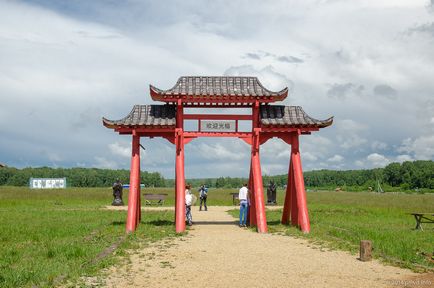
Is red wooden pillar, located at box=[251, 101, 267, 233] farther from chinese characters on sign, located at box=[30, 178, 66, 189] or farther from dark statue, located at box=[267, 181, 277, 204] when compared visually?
chinese characters on sign, located at box=[30, 178, 66, 189]

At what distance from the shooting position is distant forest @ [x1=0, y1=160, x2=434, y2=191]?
129 metres

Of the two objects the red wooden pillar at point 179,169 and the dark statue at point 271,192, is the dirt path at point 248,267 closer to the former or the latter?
Result: the red wooden pillar at point 179,169

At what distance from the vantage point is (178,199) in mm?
18047

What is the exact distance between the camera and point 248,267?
34.9 feet

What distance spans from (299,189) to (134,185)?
21.2 ft

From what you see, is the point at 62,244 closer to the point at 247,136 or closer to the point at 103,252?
the point at 103,252

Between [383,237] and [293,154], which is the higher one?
[293,154]

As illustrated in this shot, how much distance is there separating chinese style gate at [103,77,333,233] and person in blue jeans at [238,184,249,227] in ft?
1.10

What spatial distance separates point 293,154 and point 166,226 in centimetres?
593

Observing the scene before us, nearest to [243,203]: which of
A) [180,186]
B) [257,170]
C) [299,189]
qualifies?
[257,170]

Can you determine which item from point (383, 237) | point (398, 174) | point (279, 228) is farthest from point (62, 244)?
point (398, 174)

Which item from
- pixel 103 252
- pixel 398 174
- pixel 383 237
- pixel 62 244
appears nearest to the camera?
pixel 103 252

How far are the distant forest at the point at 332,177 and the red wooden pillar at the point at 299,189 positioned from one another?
96.9 metres

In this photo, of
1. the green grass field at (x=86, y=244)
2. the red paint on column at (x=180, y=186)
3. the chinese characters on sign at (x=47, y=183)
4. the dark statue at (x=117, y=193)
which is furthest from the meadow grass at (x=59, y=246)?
the chinese characters on sign at (x=47, y=183)
